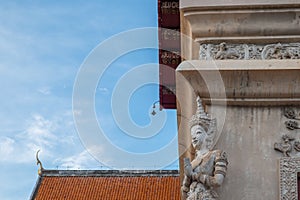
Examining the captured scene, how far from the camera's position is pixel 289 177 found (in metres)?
6.29

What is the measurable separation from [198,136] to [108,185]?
25911 millimetres

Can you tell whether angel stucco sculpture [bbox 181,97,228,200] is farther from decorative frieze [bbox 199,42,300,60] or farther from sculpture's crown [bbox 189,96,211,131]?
decorative frieze [bbox 199,42,300,60]

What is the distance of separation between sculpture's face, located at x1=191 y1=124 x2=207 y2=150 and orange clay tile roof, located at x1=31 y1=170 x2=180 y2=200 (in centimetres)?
2445

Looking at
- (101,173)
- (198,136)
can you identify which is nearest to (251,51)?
(198,136)

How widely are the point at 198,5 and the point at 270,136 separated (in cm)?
139

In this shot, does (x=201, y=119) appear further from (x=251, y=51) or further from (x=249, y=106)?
(x=251, y=51)

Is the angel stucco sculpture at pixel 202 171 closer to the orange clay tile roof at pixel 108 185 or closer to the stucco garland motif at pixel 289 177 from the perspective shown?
the stucco garland motif at pixel 289 177

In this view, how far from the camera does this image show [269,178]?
6.36m

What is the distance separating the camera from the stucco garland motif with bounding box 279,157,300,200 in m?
6.25

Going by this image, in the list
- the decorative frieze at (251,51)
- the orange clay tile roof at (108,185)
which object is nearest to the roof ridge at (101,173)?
the orange clay tile roof at (108,185)

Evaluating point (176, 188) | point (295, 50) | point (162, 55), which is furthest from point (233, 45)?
point (176, 188)

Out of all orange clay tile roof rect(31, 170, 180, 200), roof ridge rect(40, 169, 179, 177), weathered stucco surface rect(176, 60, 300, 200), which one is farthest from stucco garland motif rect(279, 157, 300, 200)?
roof ridge rect(40, 169, 179, 177)

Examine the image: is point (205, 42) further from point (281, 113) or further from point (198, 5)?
point (281, 113)

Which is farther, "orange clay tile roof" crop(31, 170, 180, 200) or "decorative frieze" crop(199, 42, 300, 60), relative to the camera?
"orange clay tile roof" crop(31, 170, 180, 200)
